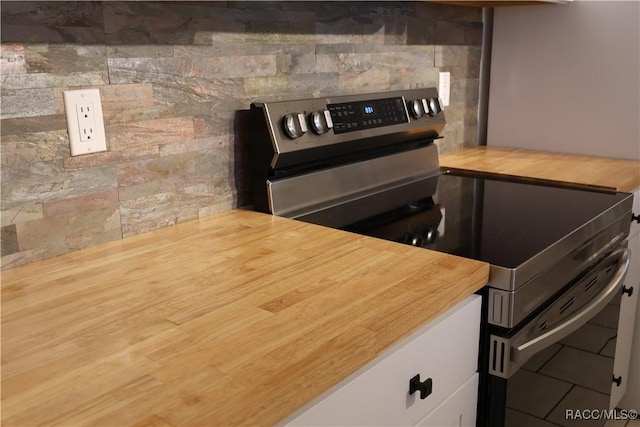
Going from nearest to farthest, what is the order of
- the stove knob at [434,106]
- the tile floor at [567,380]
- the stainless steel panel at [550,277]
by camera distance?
the stainless steel panel at [550,277], the tile floor at [567,380], the stove knob at [434,106]

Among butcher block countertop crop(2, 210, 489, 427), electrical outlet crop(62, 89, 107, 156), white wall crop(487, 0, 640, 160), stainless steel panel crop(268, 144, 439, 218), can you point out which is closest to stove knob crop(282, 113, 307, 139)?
stainless steel panel crop(268, 144, 439, 218)

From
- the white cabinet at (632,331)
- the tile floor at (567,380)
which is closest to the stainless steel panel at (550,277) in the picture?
the tile floor at (567,380)

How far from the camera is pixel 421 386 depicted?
1.02m

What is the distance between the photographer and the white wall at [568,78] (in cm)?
210

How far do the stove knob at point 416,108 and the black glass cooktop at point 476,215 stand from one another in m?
0.20

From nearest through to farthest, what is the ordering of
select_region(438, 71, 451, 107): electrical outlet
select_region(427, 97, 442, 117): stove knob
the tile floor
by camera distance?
1. the tile floor
2. select_region(427, 97, 442, 117): stove knob
3. select_region(438, 71, 451, 107): electrical outlet

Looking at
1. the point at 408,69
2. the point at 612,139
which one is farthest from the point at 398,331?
the point at 612,139

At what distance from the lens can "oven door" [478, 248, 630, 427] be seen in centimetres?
119

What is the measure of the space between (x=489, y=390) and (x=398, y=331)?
405mm

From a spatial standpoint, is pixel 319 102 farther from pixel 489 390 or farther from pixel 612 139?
pixel 612 139

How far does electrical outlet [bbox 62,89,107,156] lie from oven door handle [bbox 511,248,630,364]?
0.89 meters

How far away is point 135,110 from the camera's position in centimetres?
127

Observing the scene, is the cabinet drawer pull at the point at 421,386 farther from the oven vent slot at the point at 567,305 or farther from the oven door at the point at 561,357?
the oven vent slot at the point at 567,305

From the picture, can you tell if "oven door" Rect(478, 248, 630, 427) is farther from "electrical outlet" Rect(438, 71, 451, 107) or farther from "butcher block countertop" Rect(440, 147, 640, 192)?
"electrical outlet" Rect(438, 71, 451, 107)
